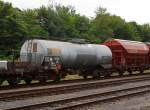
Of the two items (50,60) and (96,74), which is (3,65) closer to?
(50,60)

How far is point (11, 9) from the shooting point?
181 ft

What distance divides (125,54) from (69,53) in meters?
8.99

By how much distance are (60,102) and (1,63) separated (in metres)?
7.25

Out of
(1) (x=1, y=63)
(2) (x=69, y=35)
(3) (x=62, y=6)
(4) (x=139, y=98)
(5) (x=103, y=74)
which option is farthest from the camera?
(3) (x=62, y=6)

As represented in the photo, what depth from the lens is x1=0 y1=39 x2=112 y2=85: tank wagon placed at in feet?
77.6

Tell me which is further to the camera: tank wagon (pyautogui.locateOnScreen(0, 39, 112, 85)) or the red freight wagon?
the red freight wagon

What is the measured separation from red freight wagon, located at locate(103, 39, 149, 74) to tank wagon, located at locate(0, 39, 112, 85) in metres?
4.37

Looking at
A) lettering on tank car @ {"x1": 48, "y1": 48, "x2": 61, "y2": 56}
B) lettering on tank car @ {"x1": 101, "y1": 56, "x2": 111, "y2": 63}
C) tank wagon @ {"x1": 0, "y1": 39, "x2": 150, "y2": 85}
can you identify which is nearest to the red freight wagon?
tank wagon @ {"x1": 0, "y1": 39, "x2": 150, "y2": 85}

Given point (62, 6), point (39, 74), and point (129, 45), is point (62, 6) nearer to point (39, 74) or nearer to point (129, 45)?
point (129, 45)

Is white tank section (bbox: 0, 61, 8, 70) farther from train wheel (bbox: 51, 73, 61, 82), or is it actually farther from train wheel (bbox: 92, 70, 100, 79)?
train wheel (bbox: 92, 70, 100, 79)

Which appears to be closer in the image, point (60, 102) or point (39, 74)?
point (60, 102)

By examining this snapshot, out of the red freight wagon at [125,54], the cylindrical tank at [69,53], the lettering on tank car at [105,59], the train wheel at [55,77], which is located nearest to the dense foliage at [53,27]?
the cylindrical tank at [69,53]

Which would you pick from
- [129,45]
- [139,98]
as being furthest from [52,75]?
[129,45]

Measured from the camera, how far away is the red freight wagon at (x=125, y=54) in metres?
35.5
